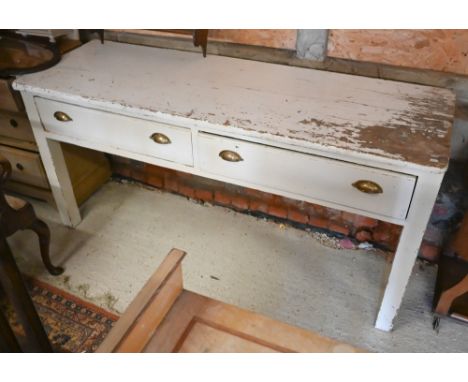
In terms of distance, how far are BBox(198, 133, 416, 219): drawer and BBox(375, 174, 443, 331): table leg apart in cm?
3

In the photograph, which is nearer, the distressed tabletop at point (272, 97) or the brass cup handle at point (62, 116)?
the distressed tabletop at point (272, 97)

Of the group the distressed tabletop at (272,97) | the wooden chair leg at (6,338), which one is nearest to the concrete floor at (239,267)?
the wooden chair leg at (6,338)

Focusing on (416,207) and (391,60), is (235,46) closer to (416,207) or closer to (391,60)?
(391,60)

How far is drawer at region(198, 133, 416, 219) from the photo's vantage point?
127cm

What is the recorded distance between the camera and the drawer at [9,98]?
1.72 meters

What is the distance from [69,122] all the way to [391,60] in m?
1.26

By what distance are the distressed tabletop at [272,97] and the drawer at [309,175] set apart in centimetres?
6

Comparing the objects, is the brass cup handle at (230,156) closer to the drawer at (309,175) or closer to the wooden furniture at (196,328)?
the drawer at (309,175)

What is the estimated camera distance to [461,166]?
5.68 ft

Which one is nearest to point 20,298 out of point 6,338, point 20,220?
point 6,338

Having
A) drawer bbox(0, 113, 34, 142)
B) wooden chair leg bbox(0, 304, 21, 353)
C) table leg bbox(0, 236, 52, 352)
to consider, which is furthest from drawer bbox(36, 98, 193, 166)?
wooden chair leg bbox(0, 304, 21, 353)

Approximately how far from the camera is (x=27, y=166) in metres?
2.03

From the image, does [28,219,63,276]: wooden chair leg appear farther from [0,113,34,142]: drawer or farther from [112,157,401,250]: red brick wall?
[112,157,401,250]: red brick wall
